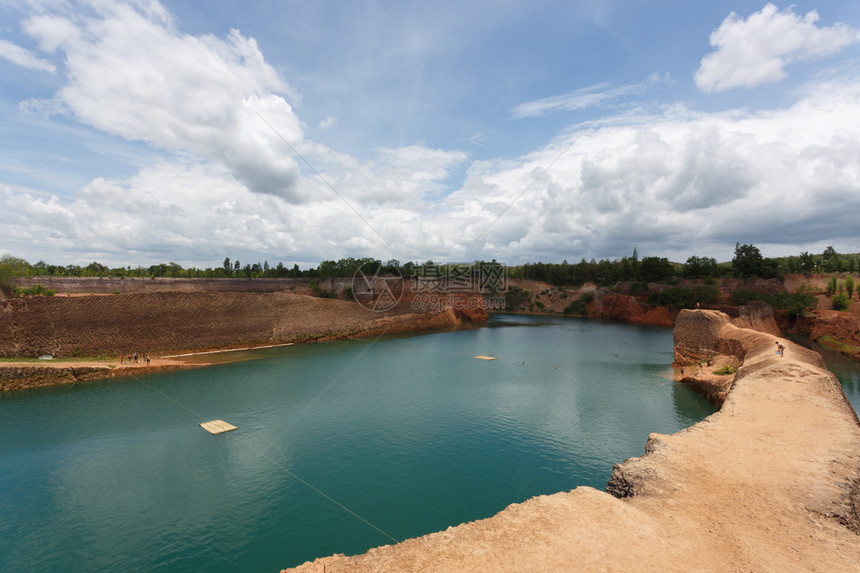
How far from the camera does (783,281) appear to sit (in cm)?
6047

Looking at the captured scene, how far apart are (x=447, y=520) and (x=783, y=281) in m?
77.6

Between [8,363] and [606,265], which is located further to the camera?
[606,265]

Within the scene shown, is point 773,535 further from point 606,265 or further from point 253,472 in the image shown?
point 606,265

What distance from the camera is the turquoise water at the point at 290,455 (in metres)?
11.3

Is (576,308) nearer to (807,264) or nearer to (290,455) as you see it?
(807,264)

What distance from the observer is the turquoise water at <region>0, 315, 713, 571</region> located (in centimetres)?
1127

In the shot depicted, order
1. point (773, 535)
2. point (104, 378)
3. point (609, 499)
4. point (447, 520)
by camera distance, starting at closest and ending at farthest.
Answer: point (773, 535) → point (609, 499) → point (447, 520) → point (104, 378)

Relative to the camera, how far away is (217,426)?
19.9 metres

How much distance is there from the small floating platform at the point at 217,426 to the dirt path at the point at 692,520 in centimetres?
1513

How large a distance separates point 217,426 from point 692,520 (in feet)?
71.0

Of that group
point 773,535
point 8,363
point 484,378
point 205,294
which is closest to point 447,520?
point 773,535

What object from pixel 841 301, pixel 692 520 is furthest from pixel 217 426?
pixel 841 301

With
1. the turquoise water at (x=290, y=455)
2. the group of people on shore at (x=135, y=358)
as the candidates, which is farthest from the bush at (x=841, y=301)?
the group of people on shore at (x=135, y=358)

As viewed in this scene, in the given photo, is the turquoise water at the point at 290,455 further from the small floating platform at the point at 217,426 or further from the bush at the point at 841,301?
the bush at the point at 841,301
